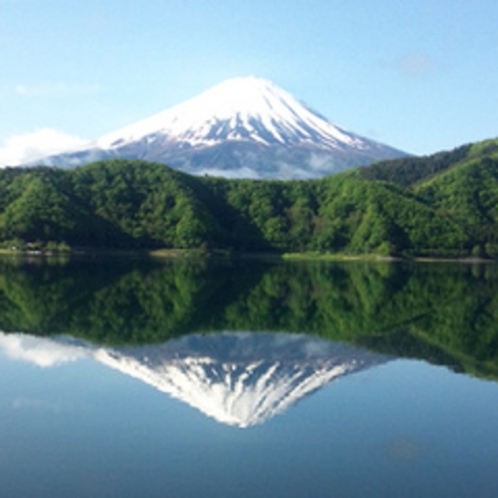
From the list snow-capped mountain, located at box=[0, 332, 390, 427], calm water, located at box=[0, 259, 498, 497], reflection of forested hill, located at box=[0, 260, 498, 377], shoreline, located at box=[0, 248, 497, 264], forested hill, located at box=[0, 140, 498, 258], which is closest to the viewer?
calm water, located at box=[0, 259, 498, 497]

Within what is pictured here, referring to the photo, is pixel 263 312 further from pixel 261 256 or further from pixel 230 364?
pixel 261 256

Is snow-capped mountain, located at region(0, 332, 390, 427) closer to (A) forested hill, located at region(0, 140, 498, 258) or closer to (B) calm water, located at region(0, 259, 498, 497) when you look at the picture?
(B) calm water, located at region(0, 259, 498, 497)

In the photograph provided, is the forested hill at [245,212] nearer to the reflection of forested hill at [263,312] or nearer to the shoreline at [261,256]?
the shoreline at [261,256]

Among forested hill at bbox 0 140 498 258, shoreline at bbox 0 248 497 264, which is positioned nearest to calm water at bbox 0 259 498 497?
shoreline at bbox 0 248 497 264

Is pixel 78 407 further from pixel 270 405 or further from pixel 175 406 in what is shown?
pixel 270 405

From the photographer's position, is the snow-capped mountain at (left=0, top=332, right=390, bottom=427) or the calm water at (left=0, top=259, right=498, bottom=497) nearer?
the calm water at (left=0, top=259, right=498, bottom=497)

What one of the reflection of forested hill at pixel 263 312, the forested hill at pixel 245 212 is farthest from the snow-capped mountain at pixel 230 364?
the forested hill at pixel 245 212
